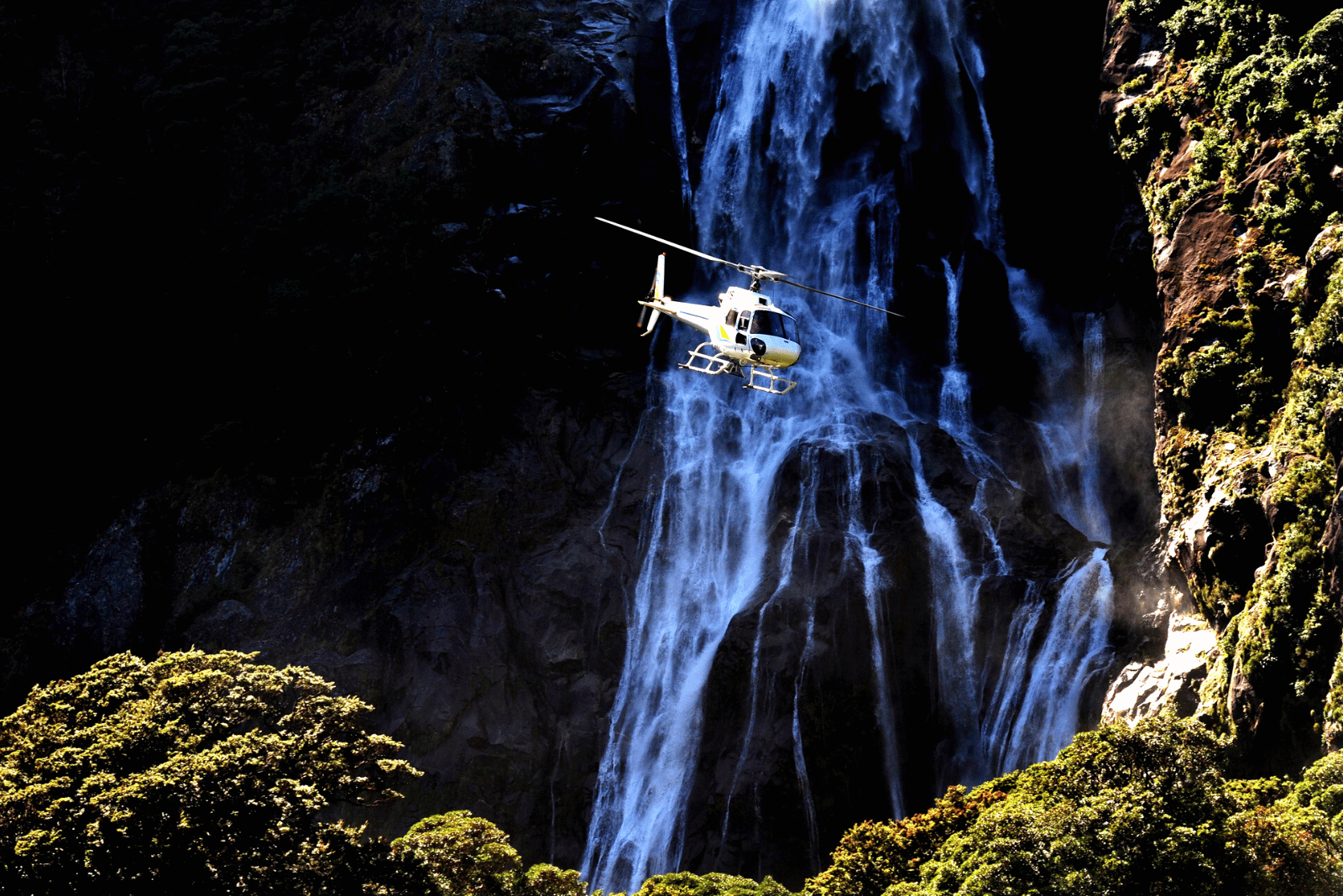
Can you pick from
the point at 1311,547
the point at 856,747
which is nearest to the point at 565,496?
the point at 856,747

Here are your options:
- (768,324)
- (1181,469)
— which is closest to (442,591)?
(768,324)

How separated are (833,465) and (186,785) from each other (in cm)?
2618

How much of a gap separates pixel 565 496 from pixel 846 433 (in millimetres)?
11174

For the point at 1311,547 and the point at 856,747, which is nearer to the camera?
the point at 1311,547

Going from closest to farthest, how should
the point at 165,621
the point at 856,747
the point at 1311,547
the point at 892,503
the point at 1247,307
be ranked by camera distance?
the point at 1311,547 → the point at 1247,307 → the point at 856,747 → the point at 892,503 → the point at 165,621

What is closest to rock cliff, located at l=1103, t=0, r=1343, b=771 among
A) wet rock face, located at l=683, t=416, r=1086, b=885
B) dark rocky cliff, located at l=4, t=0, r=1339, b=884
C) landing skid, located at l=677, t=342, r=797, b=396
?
dark rocky cliff, located at l=4, t=0, r=1339, b=884

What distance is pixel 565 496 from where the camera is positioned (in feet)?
157

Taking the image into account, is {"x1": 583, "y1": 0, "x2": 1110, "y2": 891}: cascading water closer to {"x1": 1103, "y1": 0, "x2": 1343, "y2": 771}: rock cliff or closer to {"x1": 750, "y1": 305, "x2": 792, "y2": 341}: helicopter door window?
{"x1": 1103, "y1": 0, "x2": 1343, "y2": 771}: rock cliff

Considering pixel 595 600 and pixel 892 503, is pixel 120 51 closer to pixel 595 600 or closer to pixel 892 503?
pixel 595 600

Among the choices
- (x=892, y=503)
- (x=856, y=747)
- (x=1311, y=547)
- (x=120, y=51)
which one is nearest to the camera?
(x=1311, y=547)

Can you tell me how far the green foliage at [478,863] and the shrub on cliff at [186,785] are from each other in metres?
1.03

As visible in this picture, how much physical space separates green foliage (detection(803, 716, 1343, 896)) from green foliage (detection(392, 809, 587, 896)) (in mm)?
8007

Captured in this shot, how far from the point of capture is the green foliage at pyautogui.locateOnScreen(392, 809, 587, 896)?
90.3 feet

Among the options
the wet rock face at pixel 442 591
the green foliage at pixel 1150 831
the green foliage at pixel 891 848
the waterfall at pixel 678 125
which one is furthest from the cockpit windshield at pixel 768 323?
the waterfall at pixel 678 125
